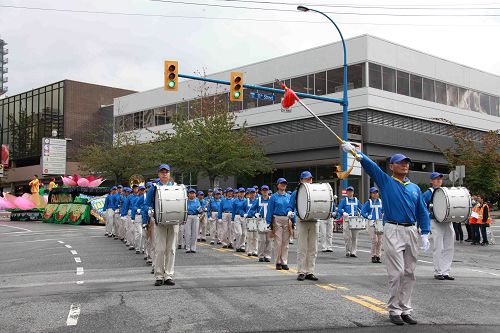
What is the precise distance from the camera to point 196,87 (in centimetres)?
4925

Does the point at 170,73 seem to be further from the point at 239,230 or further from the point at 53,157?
the point at 53,157

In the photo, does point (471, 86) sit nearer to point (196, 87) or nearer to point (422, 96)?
point (422, 96)

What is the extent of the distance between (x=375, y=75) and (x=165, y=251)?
101 ft

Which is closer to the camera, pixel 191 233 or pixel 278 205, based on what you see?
pixel 278 205

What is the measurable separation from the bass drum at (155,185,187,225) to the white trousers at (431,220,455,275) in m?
5.15

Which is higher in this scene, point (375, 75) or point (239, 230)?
point (375, 75)

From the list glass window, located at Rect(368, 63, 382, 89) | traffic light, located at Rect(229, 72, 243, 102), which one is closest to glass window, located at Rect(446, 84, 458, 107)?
glass window, located at Rect(368, 63, 382, 89)

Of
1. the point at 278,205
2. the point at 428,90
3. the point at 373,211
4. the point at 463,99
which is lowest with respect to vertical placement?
the point at 373,211

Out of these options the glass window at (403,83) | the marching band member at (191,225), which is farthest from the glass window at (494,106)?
the marching band member at (191,225)

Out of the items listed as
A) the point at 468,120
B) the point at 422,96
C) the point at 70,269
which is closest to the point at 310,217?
the point at 70,269

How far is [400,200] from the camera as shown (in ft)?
23.6

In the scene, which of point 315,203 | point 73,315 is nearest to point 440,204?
point 315,203

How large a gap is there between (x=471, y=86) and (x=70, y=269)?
4161 centimetres

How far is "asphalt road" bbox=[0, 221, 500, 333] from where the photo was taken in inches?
262
